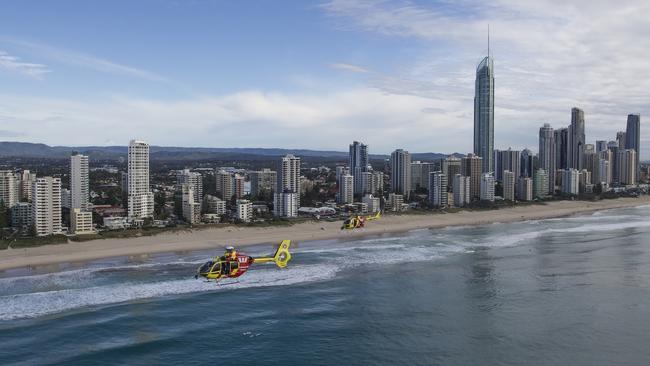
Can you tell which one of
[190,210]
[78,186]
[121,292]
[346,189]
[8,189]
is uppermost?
[78,186]

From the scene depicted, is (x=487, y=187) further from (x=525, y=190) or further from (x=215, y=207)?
(x=215, y=207)

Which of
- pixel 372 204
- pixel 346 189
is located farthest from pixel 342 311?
pixel 346 189

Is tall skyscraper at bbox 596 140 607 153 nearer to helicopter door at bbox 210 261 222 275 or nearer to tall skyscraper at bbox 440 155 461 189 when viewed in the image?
tall skyscraper at bbox 440 155 461 189

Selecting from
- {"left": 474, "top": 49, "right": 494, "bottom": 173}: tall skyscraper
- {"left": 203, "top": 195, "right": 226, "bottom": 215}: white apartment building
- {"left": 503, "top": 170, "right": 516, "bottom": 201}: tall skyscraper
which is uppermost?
{"left": 474, "top": 49, "right": 494, "bottom": 173}: tall skyscraper

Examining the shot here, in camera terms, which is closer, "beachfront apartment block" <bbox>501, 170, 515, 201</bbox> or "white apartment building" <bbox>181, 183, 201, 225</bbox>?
"white apartment building" <bbox>181, 183, 201, 225</bbox>

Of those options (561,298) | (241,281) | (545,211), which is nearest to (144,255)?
(241,281)

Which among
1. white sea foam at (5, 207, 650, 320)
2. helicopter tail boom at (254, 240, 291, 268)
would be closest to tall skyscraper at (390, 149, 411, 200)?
white sea foam at (5, 207, 650, 320)

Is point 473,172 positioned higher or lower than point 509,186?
higher
